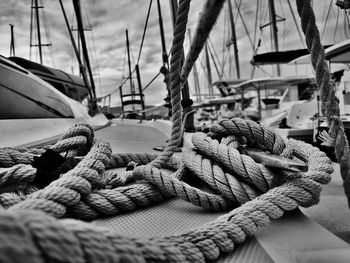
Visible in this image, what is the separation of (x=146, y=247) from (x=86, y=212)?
379 mm

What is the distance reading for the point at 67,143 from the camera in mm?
936

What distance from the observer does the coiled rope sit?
240mm

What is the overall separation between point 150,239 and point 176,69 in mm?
682

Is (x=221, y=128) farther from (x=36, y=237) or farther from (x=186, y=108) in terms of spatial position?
(x=186, y=108)

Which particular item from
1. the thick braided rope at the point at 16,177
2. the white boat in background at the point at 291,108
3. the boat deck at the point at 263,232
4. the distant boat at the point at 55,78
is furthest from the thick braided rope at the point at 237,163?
the white boat in background at the point at 291,108

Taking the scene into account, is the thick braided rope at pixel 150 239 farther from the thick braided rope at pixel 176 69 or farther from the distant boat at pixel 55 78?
the distant boat at pixel 55 78

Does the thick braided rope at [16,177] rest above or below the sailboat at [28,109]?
below

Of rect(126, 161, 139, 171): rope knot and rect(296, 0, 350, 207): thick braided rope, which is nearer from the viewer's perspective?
rect(296, 0, 350, 207): thick braided rope

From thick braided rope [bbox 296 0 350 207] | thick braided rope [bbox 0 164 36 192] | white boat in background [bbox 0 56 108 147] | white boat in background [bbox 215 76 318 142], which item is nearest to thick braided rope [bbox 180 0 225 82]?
thick braided rope [bbox 296 0 350 207]

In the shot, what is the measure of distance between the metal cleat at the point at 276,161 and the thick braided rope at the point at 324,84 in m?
0.12

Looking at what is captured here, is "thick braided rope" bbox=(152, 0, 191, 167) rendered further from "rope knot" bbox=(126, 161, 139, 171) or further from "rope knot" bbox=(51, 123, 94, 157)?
"rope knot" bbox=(51, 123, 94, 157)

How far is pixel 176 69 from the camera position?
0.97m

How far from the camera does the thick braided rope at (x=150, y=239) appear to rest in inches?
8.7

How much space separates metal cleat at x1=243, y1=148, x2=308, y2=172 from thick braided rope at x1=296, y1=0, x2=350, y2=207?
121mm
